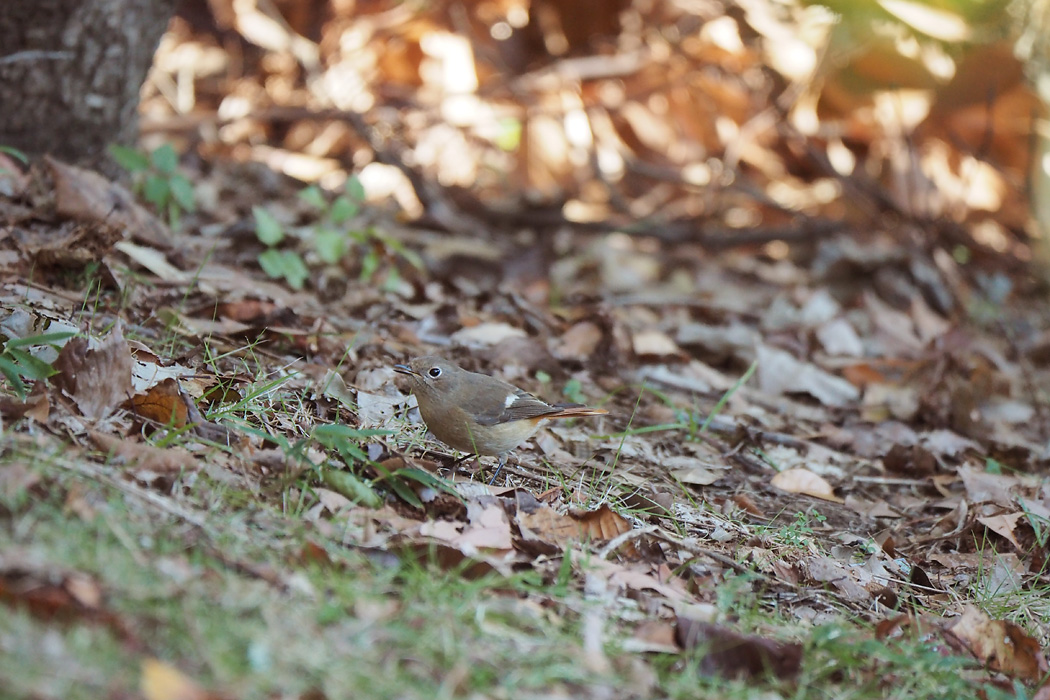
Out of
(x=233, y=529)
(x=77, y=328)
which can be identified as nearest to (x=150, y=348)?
(x=77, y=328)

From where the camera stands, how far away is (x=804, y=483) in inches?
176

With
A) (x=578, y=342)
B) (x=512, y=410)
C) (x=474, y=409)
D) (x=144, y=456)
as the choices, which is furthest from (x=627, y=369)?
(x=144, y=456)

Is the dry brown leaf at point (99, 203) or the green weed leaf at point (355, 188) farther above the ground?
the dry brown leaf at point (99, 203)

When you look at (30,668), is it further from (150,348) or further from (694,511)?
(694,511)

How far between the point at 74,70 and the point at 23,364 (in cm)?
261

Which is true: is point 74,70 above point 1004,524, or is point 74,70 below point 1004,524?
above

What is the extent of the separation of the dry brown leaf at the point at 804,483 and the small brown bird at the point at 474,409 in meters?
0.98

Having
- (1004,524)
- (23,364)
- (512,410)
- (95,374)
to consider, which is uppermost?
(23,364)

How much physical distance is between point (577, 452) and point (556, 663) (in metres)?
A: 1.82

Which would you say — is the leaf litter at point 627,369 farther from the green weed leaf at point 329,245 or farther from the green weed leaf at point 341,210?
the green weed leaf at point 341,210

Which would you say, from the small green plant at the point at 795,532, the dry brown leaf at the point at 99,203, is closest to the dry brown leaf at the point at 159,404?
the dry brown leaf at the point at 99,203

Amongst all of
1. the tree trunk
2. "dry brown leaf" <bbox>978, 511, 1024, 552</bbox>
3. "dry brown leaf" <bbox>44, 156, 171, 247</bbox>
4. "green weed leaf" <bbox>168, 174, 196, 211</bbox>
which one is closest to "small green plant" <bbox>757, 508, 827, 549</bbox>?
"dry brown leaf" <bbox>978, 511, 1024, 552</bbox>

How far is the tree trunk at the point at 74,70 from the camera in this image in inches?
199

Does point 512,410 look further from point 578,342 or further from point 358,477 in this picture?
point 578,342
